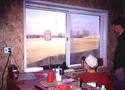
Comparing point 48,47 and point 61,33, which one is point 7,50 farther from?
point 61,33

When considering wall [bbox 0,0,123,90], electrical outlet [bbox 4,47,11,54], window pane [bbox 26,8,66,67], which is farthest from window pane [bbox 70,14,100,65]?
electrical outlet [bbox 4,47,11,54]

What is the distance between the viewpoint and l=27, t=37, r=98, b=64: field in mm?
3090

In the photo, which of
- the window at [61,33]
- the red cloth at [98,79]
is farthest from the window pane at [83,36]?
the red cloth at [98,79]

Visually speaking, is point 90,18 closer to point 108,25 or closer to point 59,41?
point 108,25

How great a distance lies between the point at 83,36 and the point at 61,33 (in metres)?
0.55

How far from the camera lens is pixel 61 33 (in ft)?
11.1

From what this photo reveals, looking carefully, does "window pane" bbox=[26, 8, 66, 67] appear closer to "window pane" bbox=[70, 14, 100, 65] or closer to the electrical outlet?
"window pane" bbox=[70, 14, 100, 65]

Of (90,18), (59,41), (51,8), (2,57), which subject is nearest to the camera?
(2,57)

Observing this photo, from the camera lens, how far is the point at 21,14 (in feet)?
9.05

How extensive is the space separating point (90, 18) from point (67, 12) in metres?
0.64

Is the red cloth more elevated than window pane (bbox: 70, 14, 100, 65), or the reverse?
window pane (bbox: 70, 14, 100, 65)

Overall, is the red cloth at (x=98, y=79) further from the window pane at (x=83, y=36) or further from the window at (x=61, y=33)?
the window pane at (x=83, y=36)

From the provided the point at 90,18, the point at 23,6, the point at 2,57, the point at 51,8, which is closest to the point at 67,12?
the point at 51,8

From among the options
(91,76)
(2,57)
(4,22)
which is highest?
(4,22)
